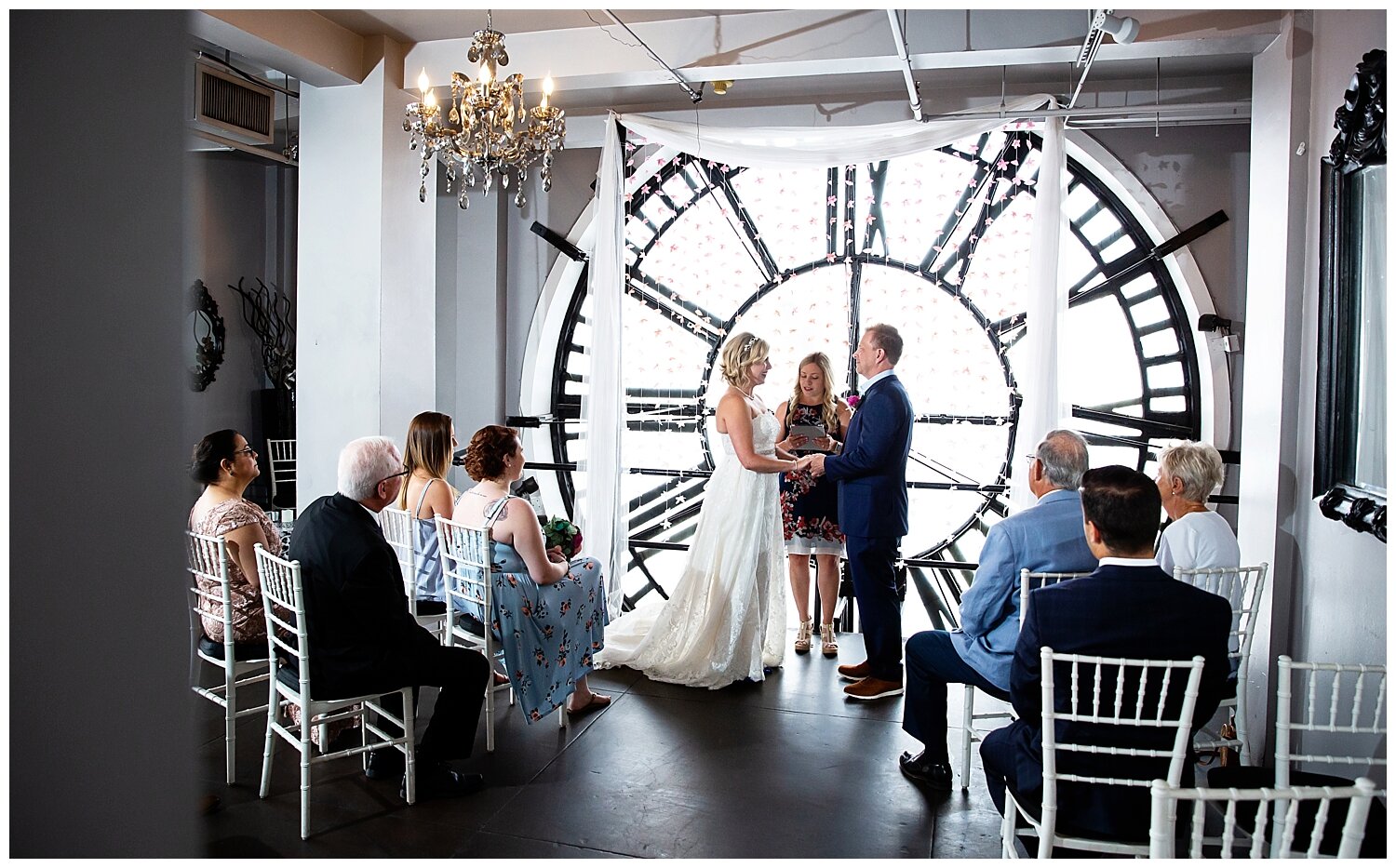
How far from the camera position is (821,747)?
345 cm

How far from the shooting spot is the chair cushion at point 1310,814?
1.88 metres

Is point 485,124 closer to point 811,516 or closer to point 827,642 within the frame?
point 811,516

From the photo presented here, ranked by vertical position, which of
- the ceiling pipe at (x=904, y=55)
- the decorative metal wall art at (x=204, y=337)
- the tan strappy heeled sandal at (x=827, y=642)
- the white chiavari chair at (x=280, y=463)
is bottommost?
the tan strappy heeled sandal at (x=827, y=642)

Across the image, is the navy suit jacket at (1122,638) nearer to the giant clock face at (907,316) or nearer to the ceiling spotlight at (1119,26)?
the ceiling spotlight at (1119,26)

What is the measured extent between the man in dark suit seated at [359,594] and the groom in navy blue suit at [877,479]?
5.72 feet

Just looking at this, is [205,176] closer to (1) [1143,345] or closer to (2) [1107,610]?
(1) [1143,345]

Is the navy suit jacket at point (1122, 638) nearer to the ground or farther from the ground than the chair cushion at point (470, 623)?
farther from the ground

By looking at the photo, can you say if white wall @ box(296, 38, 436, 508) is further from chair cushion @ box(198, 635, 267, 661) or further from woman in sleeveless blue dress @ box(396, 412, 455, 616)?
chair cushion @ box(198, 635, 267, 661)

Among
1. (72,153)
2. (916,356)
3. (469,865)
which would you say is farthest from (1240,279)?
(72,153)

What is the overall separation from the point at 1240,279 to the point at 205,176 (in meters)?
6.74

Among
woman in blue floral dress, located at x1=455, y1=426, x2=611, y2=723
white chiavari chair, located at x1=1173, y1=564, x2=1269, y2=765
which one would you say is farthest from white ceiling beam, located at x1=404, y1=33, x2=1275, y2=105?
white chiavari chair, located at x1=1173, y1=564, x2=1269, y2=765

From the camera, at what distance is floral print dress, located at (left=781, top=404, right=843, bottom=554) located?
187 inches

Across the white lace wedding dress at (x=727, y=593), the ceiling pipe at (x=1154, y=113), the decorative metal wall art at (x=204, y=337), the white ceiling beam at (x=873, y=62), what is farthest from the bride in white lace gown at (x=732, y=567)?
the decorative metal wall art at (x=204, y=337)

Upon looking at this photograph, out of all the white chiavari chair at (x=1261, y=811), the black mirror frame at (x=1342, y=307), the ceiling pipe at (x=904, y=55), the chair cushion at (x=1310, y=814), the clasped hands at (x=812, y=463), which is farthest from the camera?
the clasped hands at (x=812, y=463)
